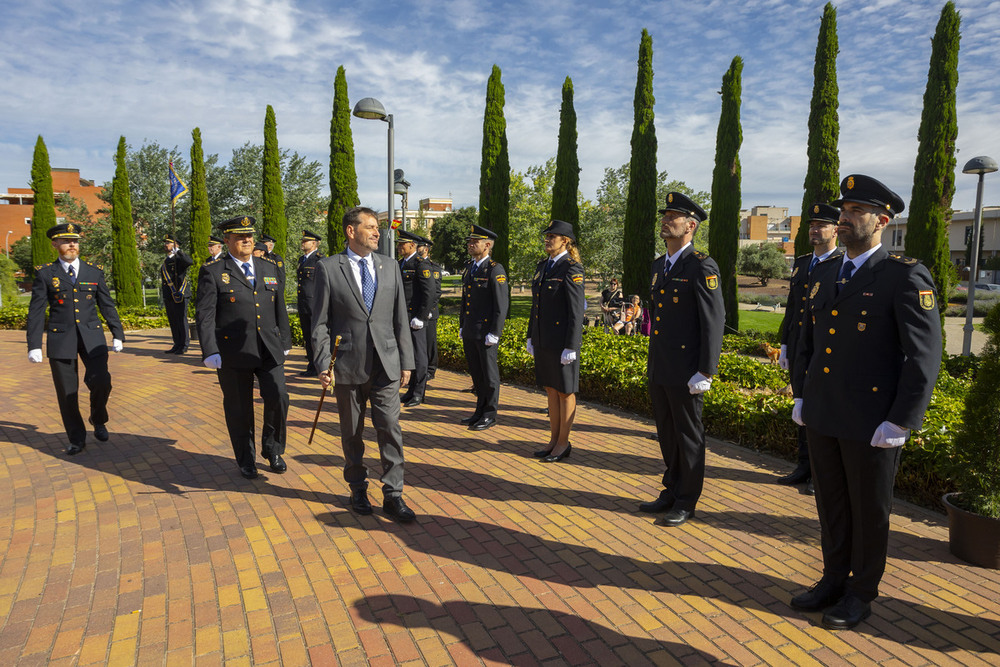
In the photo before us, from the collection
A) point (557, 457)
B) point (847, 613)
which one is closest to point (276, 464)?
point (557, 457)

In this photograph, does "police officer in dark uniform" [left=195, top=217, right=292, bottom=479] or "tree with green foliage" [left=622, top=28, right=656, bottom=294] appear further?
"tree with green foliage" [left=622, top=28, right=656, bottom=294]

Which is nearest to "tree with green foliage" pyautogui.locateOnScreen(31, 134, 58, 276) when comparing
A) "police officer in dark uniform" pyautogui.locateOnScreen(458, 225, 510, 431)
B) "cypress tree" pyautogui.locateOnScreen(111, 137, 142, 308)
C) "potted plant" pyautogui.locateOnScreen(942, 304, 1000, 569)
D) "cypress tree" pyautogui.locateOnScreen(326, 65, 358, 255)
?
"cypress tree" pyautogui.locateOnScreen(111, 137, 142, 308)

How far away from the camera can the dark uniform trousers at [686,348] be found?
411 centimetres

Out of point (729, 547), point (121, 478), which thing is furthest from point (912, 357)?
point (121, 478)

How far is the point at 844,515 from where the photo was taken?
10.4 ft

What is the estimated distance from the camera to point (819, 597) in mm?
3201

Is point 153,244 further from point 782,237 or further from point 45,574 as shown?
point 782,237

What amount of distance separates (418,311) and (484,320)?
163 centimetres

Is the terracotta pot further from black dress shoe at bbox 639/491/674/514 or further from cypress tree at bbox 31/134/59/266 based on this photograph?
cypress tree at bbox 31/134/59/266

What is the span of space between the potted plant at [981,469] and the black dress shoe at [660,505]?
1724mm

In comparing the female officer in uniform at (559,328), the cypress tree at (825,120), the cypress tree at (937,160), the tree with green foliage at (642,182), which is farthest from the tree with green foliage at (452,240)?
the female officer in uniform at (559,328)

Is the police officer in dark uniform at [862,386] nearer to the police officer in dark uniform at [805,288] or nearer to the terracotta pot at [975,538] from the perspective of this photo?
the terracotta pot at [975,538]

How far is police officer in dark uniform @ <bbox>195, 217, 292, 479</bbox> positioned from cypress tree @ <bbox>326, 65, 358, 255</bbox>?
17.2 meters

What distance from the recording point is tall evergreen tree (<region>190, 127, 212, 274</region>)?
952 inches
